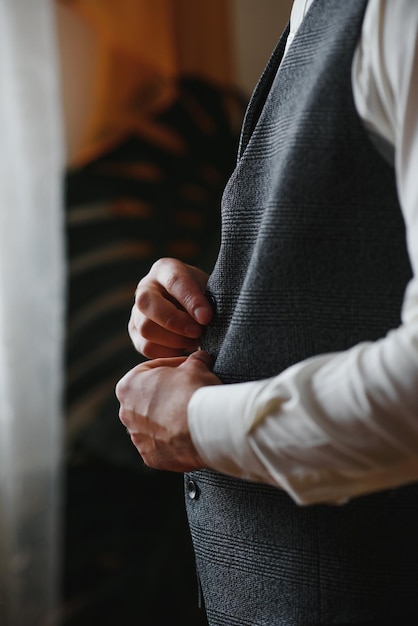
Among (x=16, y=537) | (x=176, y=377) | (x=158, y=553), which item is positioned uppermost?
(x=176, y=377)

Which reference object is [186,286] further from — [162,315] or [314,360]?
[314,360]

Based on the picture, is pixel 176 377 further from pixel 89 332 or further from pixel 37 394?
pixel 89 332

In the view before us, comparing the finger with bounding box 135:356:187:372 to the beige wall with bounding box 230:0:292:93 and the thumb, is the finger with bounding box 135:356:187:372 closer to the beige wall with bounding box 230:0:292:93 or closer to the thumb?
the thumb

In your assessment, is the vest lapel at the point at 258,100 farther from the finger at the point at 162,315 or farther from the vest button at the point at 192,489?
the vest button at the point at 192,489

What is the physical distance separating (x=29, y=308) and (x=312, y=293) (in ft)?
4.26

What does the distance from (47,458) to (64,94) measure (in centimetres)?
86

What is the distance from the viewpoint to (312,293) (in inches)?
25.6

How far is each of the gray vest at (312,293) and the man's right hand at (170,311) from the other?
0.16 feet

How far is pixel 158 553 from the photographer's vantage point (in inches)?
84.0

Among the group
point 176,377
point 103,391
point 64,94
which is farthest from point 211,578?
point 64,94

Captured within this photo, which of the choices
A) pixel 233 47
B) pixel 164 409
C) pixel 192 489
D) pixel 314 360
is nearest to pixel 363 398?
pixel 314 360

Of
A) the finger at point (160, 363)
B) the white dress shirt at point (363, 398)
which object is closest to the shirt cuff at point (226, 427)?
the white dress shirt at point (363, 398)

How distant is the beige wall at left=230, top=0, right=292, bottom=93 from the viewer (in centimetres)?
232

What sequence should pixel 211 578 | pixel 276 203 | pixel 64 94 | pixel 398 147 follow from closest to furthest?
pixel 398 147, pixel 276 203, pixel 211 578, pixel 64 94
